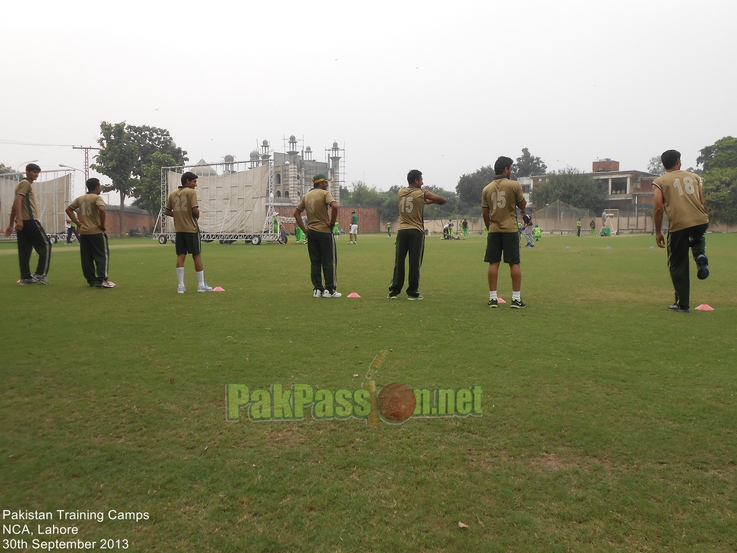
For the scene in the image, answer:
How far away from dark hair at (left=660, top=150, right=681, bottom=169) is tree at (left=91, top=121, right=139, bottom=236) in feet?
173

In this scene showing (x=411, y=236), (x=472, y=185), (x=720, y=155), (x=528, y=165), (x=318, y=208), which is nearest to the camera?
(x=411, y=236)

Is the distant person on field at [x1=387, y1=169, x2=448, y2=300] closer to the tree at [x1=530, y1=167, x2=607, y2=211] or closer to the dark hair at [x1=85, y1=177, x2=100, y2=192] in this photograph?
the dark hair at [x1=85, y1=177, x2=100, y2=192]

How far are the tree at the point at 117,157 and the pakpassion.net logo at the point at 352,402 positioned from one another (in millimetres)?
→ 54025

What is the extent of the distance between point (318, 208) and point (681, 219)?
15.5ft

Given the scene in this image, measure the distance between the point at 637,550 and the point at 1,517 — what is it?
249 centimetres

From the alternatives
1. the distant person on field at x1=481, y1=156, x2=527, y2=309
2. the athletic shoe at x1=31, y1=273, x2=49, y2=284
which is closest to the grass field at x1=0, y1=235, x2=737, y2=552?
the distant person on field at x1=481, y1=156, x2=527, y2=309

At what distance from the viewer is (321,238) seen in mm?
8109

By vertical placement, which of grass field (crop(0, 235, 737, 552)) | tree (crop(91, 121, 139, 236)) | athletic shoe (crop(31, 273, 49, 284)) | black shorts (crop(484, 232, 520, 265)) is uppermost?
tree (crop(91, 121, 139, 236))

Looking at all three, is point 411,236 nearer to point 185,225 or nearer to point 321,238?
→ point 321,238

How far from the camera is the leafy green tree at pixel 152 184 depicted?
5181 cm

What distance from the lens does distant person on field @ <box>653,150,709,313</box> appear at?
6.58m

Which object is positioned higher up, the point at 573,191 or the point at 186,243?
the point at 573,191

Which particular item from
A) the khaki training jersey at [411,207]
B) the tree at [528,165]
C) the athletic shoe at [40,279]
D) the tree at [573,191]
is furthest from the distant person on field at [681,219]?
the tree at [528,165]

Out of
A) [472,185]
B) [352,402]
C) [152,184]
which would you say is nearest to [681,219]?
[352,402]
